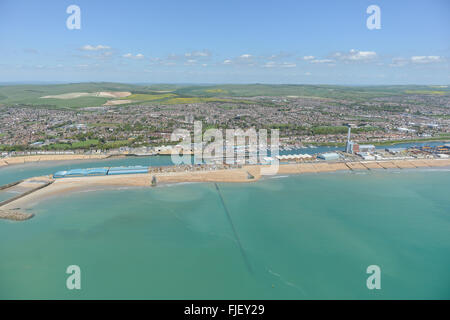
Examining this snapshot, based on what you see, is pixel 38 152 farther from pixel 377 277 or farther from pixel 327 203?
pixel 377 277

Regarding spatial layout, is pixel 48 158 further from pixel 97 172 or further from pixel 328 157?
pixel 328 157

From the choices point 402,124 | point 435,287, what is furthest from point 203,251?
point 402,124

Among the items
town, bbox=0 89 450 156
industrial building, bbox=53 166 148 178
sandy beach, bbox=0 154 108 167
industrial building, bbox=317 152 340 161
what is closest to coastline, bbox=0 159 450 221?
industrial building, bbox=53 166 148 178

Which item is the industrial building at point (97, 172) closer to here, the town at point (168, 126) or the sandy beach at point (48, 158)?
the sandy beach at point (48, 158)

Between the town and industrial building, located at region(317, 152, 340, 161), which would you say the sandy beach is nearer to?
the town

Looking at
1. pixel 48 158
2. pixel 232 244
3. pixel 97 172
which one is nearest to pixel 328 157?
pixel 232 244

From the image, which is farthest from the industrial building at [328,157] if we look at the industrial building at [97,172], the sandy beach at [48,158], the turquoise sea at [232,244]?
the sandy beach at [48,158]
